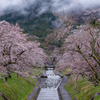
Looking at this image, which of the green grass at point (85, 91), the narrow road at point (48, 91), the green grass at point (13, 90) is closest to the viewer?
the green grass at point (85, 91)

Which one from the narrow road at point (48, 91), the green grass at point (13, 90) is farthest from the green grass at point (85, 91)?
the green grass at point (13, 90)

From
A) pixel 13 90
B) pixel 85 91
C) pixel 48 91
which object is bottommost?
pixel 48 91

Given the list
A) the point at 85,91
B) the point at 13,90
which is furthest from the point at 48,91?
the point at 85,91

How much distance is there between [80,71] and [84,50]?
3.53m

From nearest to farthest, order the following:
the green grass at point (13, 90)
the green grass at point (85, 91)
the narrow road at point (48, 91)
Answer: the green grass at point (85, 91) → the green grass at point (13, 90) → the narrow road at point (48, 91)

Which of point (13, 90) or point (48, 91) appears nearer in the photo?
point (13, 90)

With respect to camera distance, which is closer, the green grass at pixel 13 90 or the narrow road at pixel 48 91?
the green grass at pixel 13 90

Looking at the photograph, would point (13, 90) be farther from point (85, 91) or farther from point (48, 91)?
point (48, 91)

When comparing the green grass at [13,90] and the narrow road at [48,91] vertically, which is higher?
the green grass at [13,90]

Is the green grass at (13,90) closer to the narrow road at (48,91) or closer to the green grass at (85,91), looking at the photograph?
the narrow road at (48,91)

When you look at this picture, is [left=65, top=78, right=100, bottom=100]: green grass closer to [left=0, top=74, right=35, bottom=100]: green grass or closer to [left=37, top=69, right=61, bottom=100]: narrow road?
[left=37, top=69, right=61, bottom=100]: narrow road

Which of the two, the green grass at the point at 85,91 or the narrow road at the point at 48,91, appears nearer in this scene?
the green grass at the point at 85,91

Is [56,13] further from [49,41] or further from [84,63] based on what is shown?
[49,41]

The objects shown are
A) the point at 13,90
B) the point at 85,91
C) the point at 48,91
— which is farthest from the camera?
the point at 48,91
